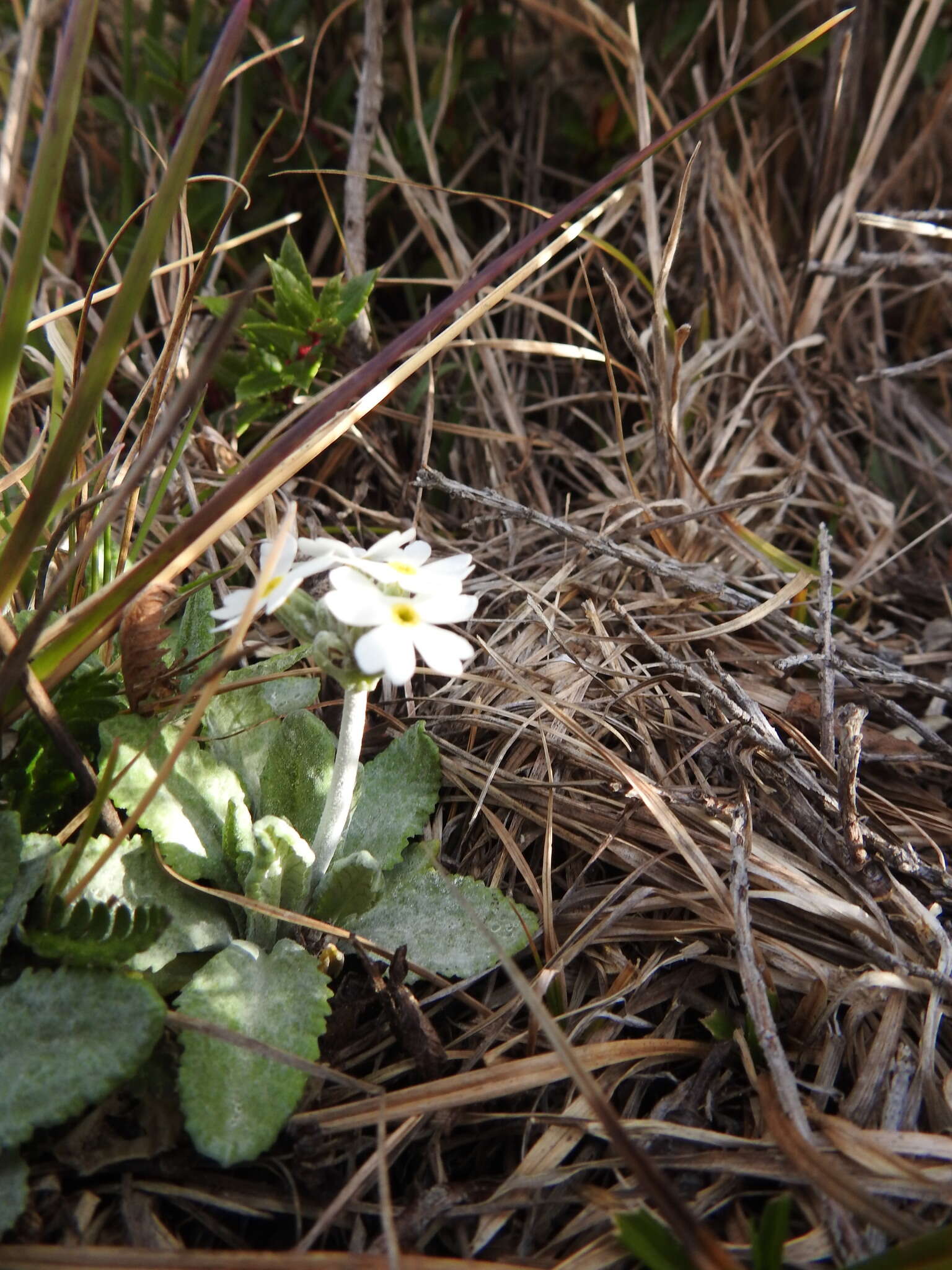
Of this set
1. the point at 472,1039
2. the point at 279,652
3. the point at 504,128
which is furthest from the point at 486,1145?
the point at 504,128

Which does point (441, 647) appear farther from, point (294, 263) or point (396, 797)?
point (294, 263)

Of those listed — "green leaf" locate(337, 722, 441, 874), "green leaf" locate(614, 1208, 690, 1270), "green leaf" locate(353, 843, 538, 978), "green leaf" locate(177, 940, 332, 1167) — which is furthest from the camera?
"green leaf" locate(337, 722, 441, 874)

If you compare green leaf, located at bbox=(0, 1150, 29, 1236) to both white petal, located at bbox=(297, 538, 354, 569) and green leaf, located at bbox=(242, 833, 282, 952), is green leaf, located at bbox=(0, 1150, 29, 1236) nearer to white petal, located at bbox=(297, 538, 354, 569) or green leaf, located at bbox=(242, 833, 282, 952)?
green leaf, located at bbox=(242, 833, 282, 952)

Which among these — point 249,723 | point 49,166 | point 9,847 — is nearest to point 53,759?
point 9,847


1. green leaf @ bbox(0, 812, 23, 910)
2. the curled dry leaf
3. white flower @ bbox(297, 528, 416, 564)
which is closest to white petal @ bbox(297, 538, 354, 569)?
white flower @ bbox(297, 528, 416, 564)

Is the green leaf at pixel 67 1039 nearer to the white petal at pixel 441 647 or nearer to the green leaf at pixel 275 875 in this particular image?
the green leaf at pixel 275 875

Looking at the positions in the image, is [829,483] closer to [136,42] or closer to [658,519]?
[658,519]

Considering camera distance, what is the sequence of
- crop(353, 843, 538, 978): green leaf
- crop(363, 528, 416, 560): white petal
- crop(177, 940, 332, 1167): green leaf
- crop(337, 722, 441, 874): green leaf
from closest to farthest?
crop(177, 940, 332, 1167): green leaf, crop(363, 528, 416, 560): white petal, crop(353, 843, 538, 978): green leaf, crop(337, 722, 441, 874): green leaf
